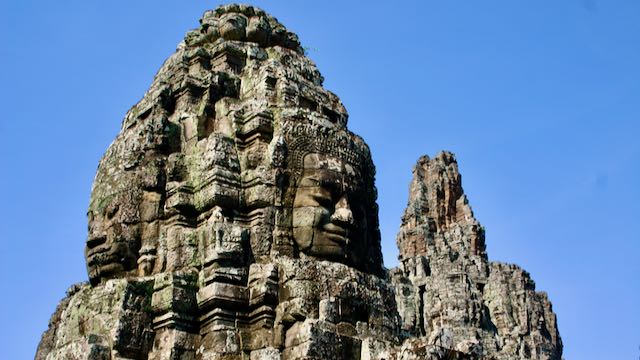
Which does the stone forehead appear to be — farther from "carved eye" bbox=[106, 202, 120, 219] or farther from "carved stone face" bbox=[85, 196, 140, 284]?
"carved eye" bbox=[106, 202, 120, 219]

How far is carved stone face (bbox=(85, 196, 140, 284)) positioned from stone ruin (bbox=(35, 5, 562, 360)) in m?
0.02

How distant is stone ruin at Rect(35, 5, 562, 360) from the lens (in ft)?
34.4

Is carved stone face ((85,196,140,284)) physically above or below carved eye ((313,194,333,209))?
below

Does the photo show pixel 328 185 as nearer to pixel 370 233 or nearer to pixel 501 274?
pixel 370 233

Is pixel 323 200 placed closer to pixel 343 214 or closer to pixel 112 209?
pixel 343 214

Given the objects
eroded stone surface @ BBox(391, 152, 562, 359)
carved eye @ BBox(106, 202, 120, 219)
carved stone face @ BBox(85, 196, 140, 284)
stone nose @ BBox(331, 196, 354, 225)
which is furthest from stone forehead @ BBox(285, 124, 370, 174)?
eroded stone surface @ BBox(391, 152, 562, 359)

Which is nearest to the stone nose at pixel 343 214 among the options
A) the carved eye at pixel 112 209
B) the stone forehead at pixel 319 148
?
the stone forehead at pixel 319 148

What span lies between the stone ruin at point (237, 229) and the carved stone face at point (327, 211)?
0.02m

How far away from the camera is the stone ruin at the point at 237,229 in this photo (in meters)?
10.5

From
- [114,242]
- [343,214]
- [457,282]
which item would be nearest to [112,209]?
[114,242]

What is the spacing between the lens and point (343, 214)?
37.3ft

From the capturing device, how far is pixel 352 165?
12.1m

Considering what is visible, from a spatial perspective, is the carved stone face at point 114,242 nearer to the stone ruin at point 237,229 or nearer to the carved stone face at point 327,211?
the stone ruin at point 237,229

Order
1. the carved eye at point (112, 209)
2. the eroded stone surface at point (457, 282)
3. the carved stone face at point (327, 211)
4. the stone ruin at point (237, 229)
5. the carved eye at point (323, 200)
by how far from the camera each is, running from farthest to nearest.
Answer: the eroded stone surface at point (457, 282)
the carved eye at point (112, 209)
the carved eye at point (323, 200)
the carved stone face at point (327, 211)
the stone ruin at point (237, 229)
